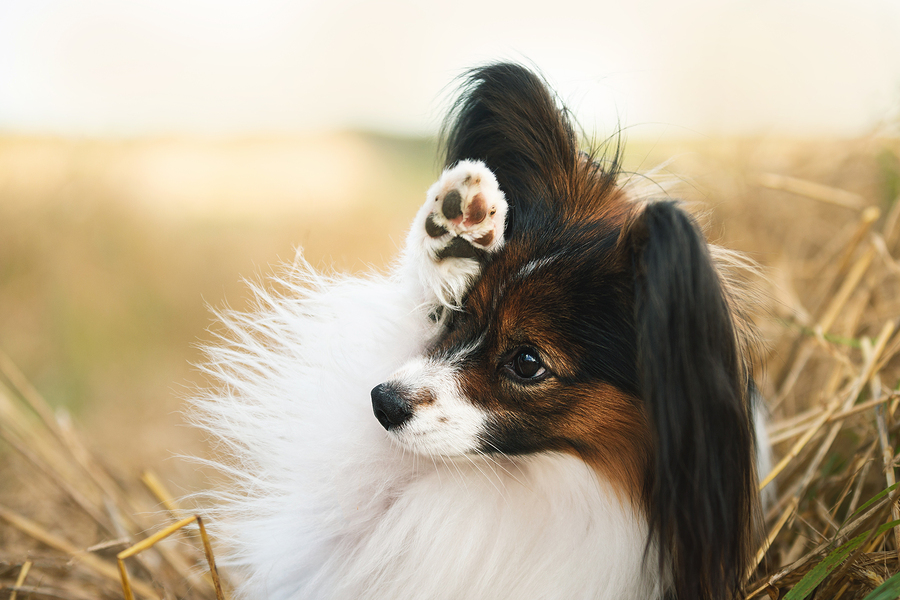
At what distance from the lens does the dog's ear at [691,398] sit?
111cm

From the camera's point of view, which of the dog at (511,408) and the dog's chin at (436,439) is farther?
the dog's chin at (436,439)

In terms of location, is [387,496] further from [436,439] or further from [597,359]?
[597,359]

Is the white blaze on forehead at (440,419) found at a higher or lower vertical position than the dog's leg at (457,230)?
lower

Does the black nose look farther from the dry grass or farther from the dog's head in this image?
the dry grass

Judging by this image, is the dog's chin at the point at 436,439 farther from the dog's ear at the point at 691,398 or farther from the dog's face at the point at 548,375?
the dog's ear at the point at 691,398

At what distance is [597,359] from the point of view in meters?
1.42

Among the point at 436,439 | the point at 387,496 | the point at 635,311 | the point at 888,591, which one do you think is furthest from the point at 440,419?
the point at 888,591

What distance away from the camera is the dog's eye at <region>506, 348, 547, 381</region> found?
1.43m

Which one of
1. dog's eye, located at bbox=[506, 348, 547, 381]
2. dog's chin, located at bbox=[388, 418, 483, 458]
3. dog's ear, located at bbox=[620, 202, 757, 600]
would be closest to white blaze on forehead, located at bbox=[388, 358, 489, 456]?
dog's chin, located at bbox=[388, 418, 483, 458]

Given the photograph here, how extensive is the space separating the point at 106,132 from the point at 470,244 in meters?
4.87

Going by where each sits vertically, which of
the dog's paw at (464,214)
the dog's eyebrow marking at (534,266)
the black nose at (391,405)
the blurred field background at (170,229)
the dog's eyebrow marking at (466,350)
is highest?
the dog's paw at (464,214)

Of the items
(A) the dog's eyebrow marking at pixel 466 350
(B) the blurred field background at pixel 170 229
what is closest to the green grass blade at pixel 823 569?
(A) the dog's eyebrow marking at pixel 466 350

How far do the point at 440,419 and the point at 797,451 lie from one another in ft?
4.58

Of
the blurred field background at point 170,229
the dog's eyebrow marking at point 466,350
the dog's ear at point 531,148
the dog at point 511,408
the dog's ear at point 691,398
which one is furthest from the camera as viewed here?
the blurred field background at point 170,229
